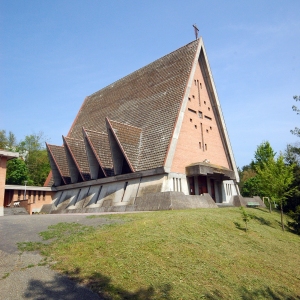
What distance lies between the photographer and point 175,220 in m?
11.5

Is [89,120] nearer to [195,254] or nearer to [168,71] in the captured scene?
[168,71]

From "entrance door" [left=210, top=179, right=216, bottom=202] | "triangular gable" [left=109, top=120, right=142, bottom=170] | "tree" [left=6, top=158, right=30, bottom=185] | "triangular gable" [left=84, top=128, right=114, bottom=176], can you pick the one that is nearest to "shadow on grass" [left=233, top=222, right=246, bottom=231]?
"triangular gable" [left=109, top=120, right=142, bottom=170]

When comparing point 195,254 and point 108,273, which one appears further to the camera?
point 195,254

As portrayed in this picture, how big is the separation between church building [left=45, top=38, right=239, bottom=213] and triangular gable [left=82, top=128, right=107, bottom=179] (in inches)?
3.2

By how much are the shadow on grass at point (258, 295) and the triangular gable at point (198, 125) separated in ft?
39.8

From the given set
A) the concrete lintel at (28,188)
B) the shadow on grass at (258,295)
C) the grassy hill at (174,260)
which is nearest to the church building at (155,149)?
the concrete lintel at (28,188)

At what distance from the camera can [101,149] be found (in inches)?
953

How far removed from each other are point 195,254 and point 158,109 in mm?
16541

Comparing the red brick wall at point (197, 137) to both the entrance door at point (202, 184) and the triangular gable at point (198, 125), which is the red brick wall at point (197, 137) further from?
the entrance door at point (202, 184)

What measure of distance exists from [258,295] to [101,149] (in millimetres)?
18667

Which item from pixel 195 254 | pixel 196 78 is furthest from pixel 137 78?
pixel 195 254

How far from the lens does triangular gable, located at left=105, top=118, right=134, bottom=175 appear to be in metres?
21.6

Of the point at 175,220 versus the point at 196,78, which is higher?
the point at 196,78

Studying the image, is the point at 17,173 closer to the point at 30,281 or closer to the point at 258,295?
the point at 30,281
